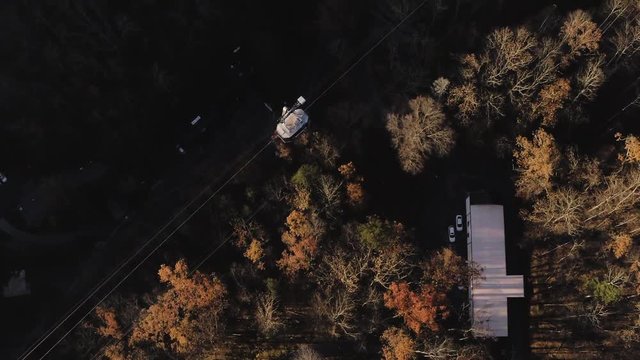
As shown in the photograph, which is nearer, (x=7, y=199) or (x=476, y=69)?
(x=476, y=69)

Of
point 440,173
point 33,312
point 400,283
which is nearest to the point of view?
point 400,283

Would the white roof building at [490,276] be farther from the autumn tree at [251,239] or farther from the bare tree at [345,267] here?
the autumn tree at [251,239]

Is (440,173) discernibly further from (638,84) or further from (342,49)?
(638,84)

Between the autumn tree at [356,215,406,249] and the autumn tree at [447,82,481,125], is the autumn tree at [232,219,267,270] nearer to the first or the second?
the autumn tree at [356,215,406,249]

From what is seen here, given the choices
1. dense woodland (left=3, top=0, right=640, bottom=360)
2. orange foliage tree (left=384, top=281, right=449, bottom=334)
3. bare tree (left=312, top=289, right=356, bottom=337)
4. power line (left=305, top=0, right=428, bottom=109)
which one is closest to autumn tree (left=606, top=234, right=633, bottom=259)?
dense woodland (left=3, top=0, right=640, bottom=360)

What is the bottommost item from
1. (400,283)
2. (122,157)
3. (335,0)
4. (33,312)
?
(33,312)

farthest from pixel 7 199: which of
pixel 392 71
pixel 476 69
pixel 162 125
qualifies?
pixel 476 69
